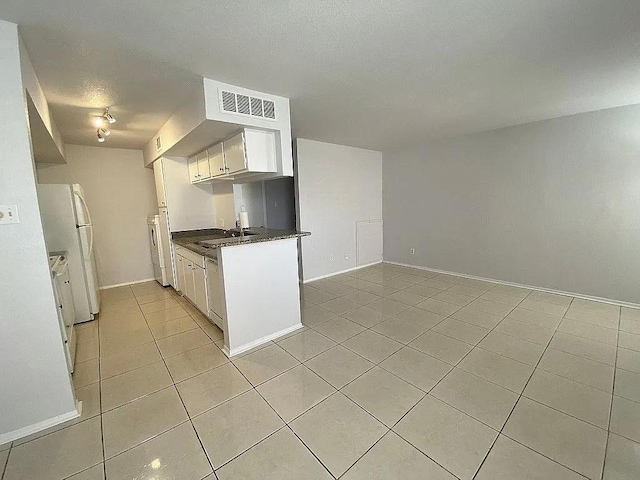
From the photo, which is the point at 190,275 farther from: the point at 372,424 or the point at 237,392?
the point at 372,424

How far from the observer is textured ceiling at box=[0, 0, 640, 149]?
1403 millimetres

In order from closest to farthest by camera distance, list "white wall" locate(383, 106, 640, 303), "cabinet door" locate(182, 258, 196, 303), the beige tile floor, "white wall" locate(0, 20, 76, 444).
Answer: the beige tile floor
"white wall" locate(0, 20, 76, 444)
"white wall" locate(383, 106, 640, 303)
"cabinet door" locate(182, 258, 196, 303)

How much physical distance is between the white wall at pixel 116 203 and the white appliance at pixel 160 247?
0.97 ft

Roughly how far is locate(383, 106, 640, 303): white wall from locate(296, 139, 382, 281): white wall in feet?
2.49

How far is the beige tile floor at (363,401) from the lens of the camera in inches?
52.8

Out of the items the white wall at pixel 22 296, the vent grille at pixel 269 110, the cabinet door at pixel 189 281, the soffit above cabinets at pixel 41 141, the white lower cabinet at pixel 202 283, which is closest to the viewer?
the white wall at pixel 22 296

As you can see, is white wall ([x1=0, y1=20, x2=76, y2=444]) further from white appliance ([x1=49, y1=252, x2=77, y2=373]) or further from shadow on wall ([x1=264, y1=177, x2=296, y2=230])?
shadow on wall ([x1=264, y1=177, x2=296, y2=230])

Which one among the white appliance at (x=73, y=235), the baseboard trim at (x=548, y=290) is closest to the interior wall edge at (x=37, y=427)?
the white appliance at (x=73, y=235)

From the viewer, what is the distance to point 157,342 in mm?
2594

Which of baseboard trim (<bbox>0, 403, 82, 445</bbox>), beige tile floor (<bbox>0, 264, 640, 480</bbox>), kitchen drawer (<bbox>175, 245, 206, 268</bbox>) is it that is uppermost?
kitchen drawer (<bbox>175, 245, 206, 268</bbox>)

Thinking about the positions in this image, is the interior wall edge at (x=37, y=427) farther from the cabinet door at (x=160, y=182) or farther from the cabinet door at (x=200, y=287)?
the cabinet door at (x=160, y=182)

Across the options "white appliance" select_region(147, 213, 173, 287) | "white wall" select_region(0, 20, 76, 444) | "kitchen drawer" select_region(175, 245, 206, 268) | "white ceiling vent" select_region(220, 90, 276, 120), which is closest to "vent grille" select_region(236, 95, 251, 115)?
"white ceiling vent" select_region(220, 90, 276, 120)

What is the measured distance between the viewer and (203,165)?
340 cm

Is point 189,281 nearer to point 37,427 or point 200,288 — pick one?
point 200,288
